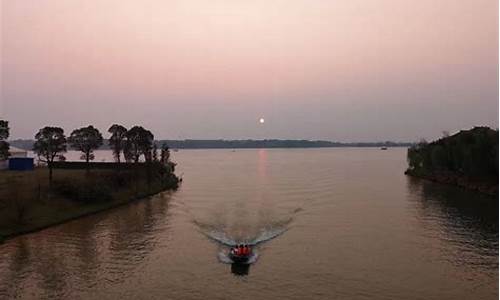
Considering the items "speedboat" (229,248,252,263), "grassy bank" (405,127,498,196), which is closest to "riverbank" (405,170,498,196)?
"grassy bank" (405,127,498,196)

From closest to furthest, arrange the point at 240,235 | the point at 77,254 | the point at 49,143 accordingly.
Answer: the point at 77,254, the point at 240,235, the point at 49,143

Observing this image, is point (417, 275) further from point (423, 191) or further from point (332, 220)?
point (423, 191)

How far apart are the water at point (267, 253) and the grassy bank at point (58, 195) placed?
1.80 metres

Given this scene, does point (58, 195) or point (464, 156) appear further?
point (464, 156)

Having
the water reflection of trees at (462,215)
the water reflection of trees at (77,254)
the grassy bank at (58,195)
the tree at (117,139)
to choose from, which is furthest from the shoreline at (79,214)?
the water reflection of trees at (462,215)

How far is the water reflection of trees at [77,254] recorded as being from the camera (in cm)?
2625

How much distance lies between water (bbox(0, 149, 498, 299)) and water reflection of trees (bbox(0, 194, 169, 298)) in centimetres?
7

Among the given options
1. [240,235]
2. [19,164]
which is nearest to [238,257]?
[240,235]

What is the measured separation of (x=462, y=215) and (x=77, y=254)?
118 feet

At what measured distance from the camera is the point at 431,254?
1304 inches

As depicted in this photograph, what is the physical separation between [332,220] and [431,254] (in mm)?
13331

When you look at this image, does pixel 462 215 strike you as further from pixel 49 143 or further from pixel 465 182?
pixel 49 143

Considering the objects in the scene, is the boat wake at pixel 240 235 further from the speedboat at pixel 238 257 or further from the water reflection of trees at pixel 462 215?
the water reflection of trees at pixel 462 215

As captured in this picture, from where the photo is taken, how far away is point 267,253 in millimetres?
32938
